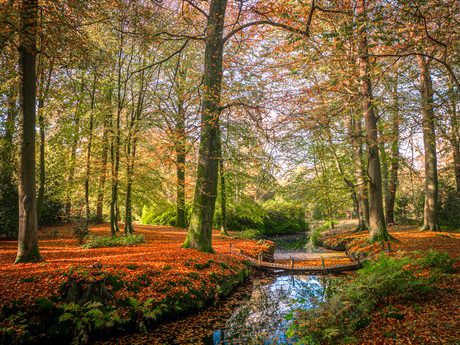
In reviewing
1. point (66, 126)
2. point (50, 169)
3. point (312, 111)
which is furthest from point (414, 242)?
point (50, 169)

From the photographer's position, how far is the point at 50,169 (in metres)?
13.9

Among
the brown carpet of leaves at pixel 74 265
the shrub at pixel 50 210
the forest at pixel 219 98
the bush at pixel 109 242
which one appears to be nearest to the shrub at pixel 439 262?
the forest at pixel 219 98

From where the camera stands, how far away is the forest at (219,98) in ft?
20.1

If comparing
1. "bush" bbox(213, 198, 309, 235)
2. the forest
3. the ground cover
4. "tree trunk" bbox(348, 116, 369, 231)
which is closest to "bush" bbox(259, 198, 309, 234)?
"bush" bbox(213, 198, 309, 235)

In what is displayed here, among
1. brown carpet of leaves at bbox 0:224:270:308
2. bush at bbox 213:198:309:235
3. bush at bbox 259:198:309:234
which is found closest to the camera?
brown carpet of leaves at bbox 0:224:270:308

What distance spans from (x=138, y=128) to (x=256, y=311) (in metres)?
9.40

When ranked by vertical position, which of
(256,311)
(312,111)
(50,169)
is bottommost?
(256,311)

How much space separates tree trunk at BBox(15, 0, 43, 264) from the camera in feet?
19.7

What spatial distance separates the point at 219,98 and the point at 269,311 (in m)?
6.79

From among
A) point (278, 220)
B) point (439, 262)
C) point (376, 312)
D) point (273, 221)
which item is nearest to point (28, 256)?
point (376, 312)

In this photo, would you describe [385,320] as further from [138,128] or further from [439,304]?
[138,128]

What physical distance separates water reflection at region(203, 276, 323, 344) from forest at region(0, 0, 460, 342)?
2594 mm

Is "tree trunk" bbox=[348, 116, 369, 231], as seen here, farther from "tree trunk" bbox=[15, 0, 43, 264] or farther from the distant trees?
"tree trunk" bbox=[15, 0, 43, 264]

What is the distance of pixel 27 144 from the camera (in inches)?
241
